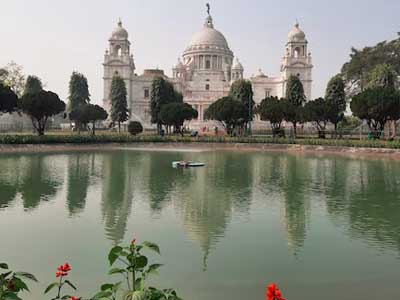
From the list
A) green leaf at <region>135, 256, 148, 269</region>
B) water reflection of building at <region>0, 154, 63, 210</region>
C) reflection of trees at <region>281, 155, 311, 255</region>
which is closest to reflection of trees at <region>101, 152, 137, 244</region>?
water reflection of building at <region>0, 154, 63, 210</region>

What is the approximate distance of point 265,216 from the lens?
13227 mm

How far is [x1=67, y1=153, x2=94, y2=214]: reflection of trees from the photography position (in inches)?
577

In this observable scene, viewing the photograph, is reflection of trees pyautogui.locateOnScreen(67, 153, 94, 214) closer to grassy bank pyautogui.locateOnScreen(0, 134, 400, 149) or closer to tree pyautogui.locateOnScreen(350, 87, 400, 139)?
grassy bank pyautogui.locateOnScreen(0, 134, 400, 149)

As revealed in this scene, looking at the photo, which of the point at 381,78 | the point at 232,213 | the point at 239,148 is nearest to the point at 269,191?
the point at 232,213

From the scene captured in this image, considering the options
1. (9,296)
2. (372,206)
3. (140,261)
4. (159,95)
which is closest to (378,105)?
(159,95)

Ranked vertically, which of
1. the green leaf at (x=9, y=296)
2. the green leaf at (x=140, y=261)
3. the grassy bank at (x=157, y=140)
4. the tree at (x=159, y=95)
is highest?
the tree at (x=159, y=95)

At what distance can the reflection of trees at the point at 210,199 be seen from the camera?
11305mm

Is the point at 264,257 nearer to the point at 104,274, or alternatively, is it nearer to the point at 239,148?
the point at 104,274

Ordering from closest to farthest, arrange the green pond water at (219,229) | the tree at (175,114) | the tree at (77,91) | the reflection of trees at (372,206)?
the green pond water at (219,229), the reflection of trees at (372,206), the tree at (175,114), the tree at (77,91)

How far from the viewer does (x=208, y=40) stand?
10219 cm

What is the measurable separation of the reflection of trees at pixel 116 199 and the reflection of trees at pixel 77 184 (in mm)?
679

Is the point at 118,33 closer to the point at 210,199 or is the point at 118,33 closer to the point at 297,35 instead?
the point at 297,35

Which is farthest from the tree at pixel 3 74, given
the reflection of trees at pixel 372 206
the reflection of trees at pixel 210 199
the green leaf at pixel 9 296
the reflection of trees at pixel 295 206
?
the green leaf at pixel 9 296

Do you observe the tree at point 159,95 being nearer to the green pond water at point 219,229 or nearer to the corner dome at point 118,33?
the corner dome at point 118,33
